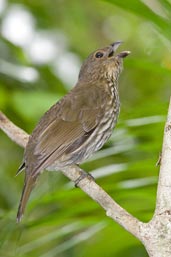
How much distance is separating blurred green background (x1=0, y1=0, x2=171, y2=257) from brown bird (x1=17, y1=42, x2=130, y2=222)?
0.09 m

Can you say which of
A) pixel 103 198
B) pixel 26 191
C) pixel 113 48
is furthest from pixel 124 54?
pixel 103 198

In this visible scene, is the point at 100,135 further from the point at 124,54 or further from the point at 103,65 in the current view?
the point at 103,65

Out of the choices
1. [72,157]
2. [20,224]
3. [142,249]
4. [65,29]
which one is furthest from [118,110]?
[65,29]

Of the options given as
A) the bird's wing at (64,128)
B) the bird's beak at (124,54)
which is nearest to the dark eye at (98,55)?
the bird's beak at (124,54)

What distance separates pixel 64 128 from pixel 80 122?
0.16m

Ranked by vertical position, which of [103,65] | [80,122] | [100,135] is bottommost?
[100,135]

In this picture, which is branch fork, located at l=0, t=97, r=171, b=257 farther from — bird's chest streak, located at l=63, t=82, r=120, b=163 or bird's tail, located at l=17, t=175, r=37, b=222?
bird's chest streak, located at l=63, t=82, r=120, b=163

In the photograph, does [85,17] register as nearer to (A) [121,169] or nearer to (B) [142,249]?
(B) [142,249]

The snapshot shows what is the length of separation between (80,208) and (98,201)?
0.35ft

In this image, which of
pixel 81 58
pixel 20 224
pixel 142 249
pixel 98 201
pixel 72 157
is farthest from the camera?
pixel 81 58

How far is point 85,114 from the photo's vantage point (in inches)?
149

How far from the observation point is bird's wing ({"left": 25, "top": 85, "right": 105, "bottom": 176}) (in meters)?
3.33

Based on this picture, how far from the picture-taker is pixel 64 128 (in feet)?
11.8

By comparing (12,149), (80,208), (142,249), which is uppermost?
(80,208)
